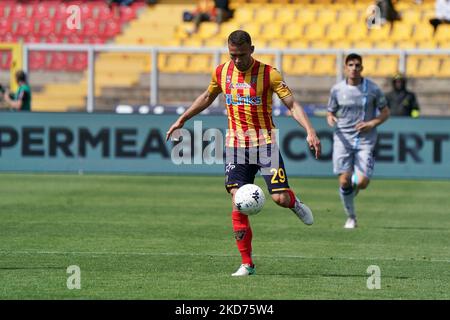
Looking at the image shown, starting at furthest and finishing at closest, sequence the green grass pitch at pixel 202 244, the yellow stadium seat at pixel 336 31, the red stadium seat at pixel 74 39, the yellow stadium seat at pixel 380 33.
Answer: the red stadium seat at pixel 74 39 < the yellow stadium seat at pixel 336 31 < the yellow stadium seat at pixel 380 33 < the green grass pitch at pixel 202 244

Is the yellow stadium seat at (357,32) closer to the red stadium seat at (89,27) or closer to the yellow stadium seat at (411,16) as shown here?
the yellow stadium seat at (411,16)

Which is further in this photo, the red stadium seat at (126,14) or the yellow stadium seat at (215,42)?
the red stadium seat at (126,14)

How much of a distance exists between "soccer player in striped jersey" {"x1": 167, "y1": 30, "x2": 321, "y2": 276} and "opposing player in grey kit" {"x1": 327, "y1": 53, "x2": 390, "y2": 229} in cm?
449

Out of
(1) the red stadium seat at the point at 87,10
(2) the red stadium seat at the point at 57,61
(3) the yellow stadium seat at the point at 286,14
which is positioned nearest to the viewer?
(2) the red stadium seat at the point at 57,61

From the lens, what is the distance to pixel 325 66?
27.0 m

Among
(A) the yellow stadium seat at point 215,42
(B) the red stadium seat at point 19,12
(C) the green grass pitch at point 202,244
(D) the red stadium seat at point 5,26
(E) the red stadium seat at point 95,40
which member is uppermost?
(B) the red stadium seat at point 19,12

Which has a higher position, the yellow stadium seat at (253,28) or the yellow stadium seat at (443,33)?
the yellow stadium seat at (253,28)

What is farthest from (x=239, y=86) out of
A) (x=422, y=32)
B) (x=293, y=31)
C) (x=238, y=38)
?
(x=293, y=31)

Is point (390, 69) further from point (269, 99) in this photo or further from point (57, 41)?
point (269, 99)

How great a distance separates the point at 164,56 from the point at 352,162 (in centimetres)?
1213

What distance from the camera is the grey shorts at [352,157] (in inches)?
627

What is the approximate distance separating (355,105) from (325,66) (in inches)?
442

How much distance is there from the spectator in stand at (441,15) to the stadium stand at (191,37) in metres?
0.21

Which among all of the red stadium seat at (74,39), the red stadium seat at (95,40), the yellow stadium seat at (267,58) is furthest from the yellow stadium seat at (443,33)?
the red stadium seat at (74,39)
